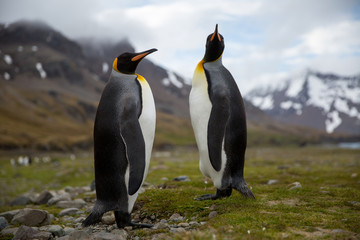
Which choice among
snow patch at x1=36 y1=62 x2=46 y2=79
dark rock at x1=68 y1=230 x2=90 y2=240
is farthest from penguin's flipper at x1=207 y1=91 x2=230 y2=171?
snow patch at x1=36 y1=62 x2=46 y2=79

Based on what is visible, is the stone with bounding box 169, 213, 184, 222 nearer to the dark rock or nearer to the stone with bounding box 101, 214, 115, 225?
the stone with bounding box 101, 214, 115, 225

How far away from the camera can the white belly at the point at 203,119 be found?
22.7 ft

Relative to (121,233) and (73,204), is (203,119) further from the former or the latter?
(73,204)

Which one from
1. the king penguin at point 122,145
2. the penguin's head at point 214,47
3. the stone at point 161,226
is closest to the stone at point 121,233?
the king penguin at point 122,145

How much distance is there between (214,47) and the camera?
717 centimetres

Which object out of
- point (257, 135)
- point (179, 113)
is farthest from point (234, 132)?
point (179, 113)

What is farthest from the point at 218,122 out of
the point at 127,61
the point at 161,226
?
the point at 161,226

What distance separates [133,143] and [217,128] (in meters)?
1.91

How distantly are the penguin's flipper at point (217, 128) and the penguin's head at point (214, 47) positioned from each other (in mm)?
1078

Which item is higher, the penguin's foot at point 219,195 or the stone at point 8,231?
the penguin's foot at point 219,195

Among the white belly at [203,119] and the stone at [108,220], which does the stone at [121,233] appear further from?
the white belly at [203,119]

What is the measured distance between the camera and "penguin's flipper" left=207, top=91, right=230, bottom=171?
22.1ft

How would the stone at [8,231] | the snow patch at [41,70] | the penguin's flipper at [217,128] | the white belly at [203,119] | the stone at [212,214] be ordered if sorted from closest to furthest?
the stone at [212,214]
the stone at [8,231]
the penguin's flipper at [217,128]
the white belly at [203,119]
the snow patch at [41,70]

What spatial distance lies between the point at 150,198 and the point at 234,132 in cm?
280
